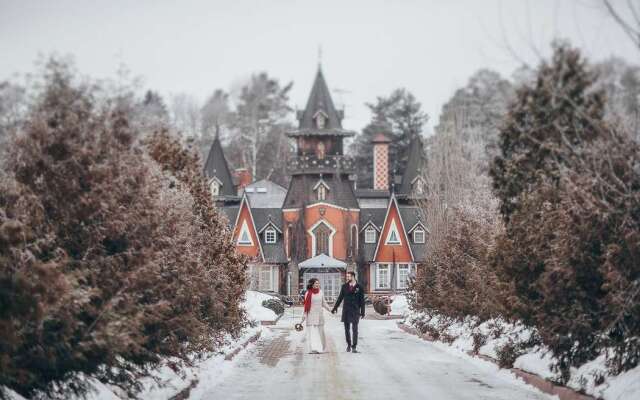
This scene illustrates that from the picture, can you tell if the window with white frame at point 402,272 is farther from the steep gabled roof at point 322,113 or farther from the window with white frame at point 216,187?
the window with white frame at point 216,187

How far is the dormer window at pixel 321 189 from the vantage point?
2867 inches

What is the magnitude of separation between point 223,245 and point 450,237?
776cm

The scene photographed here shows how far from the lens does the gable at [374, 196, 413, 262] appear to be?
7462cm

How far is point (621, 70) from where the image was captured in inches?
448

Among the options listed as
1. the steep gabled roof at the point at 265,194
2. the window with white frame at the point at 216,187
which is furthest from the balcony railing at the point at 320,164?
the window with white frame at the point at 216,187

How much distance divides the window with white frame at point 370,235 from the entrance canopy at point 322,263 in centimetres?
471

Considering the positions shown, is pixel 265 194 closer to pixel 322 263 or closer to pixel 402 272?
pixel 322 263

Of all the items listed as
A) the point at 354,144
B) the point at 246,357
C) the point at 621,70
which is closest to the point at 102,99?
the point at 621,70

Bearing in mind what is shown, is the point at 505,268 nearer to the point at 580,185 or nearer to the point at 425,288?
the point at 580,185

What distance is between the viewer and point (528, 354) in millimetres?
17891

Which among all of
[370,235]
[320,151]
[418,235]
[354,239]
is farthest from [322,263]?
[418,235]

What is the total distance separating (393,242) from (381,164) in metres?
14.9

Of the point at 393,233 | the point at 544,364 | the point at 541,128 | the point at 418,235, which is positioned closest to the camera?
the point at 544,364

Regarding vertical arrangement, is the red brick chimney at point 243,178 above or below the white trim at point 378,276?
above
